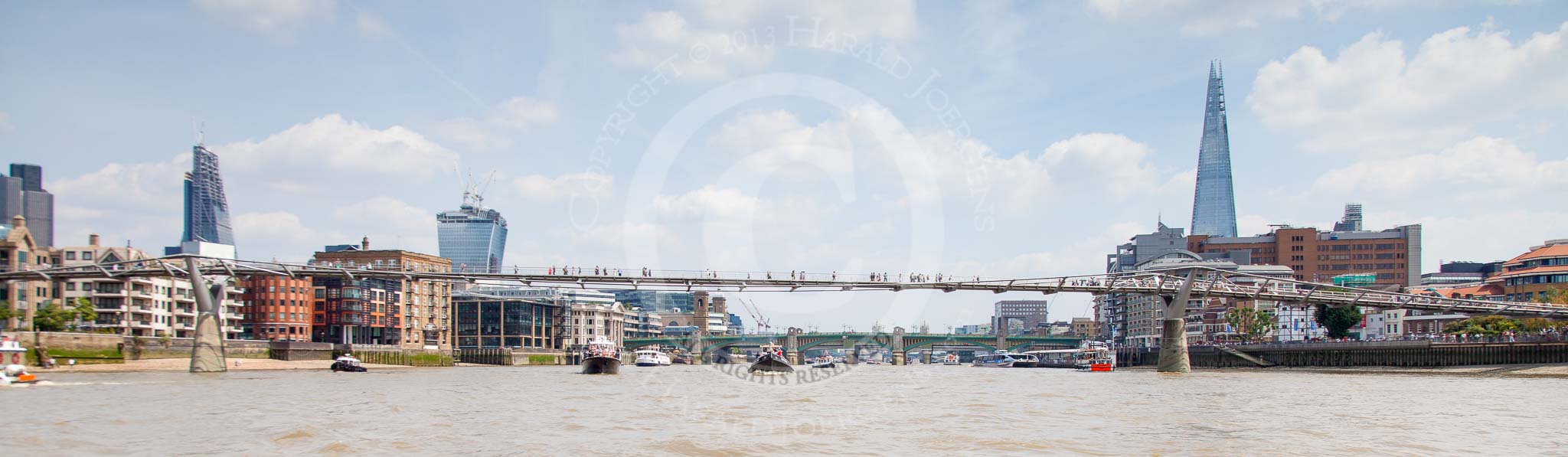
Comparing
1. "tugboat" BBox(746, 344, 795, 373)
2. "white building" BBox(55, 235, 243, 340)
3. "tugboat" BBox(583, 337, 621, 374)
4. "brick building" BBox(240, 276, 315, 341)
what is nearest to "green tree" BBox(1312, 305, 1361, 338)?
"tugboat" BBox(746, 344, 795, 373)

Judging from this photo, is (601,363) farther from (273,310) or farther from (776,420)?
(776,420)

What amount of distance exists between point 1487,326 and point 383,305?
15030cm

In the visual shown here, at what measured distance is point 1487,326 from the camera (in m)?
125

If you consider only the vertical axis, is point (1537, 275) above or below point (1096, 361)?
above

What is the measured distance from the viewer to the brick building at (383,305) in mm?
161000

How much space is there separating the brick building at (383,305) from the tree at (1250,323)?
12466 cm

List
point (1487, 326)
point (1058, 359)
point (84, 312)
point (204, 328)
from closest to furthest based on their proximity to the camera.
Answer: point (204, 328), point (84, 312), point (1487, 326), point (1058, 359)

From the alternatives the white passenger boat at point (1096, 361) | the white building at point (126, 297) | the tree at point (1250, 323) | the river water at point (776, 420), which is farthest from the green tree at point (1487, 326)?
the white building at point (126, 297)

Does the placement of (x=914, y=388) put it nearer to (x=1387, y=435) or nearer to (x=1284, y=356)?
(x=1387, y=435)

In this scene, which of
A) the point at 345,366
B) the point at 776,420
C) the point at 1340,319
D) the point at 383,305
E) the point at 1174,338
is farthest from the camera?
the point at 383,305

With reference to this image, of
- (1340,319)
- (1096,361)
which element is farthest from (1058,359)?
(1340,319)

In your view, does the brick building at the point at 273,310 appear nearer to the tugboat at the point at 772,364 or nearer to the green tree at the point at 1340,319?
the tugboat at the point at 772,364

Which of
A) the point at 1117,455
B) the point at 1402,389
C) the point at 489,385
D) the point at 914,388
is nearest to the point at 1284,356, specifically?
the point at 1402,389

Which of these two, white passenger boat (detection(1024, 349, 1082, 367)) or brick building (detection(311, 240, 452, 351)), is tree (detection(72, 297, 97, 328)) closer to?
brick building (detection(311, 240, 452, 351))
